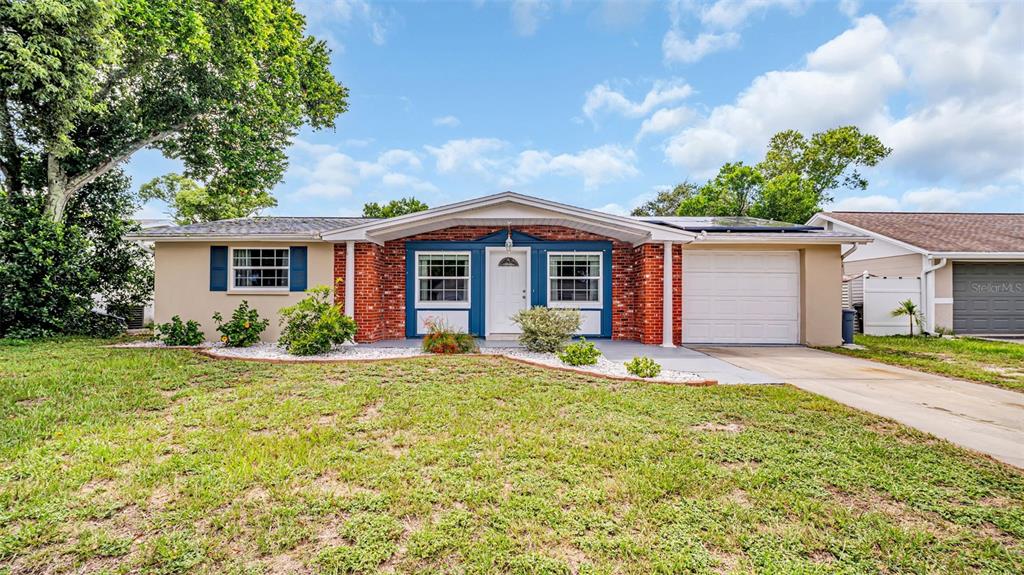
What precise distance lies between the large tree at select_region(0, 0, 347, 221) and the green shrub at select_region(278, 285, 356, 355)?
6.80 metres

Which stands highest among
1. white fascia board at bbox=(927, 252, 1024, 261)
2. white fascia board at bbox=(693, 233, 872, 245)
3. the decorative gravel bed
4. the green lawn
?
white fascia board at bbox=(693, 233, 872, 245)

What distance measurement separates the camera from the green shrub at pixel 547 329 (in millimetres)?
7668

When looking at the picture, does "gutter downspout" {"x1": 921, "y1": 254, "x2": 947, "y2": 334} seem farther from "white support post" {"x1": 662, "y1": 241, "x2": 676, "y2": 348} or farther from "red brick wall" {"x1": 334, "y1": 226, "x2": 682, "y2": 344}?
"red brick wall" {"x1": 334, "y1": 226, "x2": 682, "y2": 344}

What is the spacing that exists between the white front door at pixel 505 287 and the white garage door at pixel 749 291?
3971 millimetres

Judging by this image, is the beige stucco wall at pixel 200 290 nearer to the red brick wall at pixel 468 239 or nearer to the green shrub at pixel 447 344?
the red brick wall at pixel 468 239

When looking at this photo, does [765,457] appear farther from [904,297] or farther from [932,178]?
[932,178]

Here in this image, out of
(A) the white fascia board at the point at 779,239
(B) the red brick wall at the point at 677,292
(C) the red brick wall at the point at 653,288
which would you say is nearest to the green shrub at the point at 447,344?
(C) the red brick wall at the point at 653,288

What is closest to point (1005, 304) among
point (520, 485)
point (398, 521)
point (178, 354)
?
point (520, 485)

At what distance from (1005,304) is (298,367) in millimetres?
18937

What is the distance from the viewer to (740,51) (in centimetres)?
1386

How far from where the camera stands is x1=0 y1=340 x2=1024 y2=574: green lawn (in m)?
2.15

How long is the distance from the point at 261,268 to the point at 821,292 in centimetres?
1337

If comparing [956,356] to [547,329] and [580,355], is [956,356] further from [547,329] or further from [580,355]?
[547,329]

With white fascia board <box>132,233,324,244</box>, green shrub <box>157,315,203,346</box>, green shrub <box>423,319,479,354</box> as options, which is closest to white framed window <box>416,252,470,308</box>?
green shrub <box>423,319,479,354</box>
